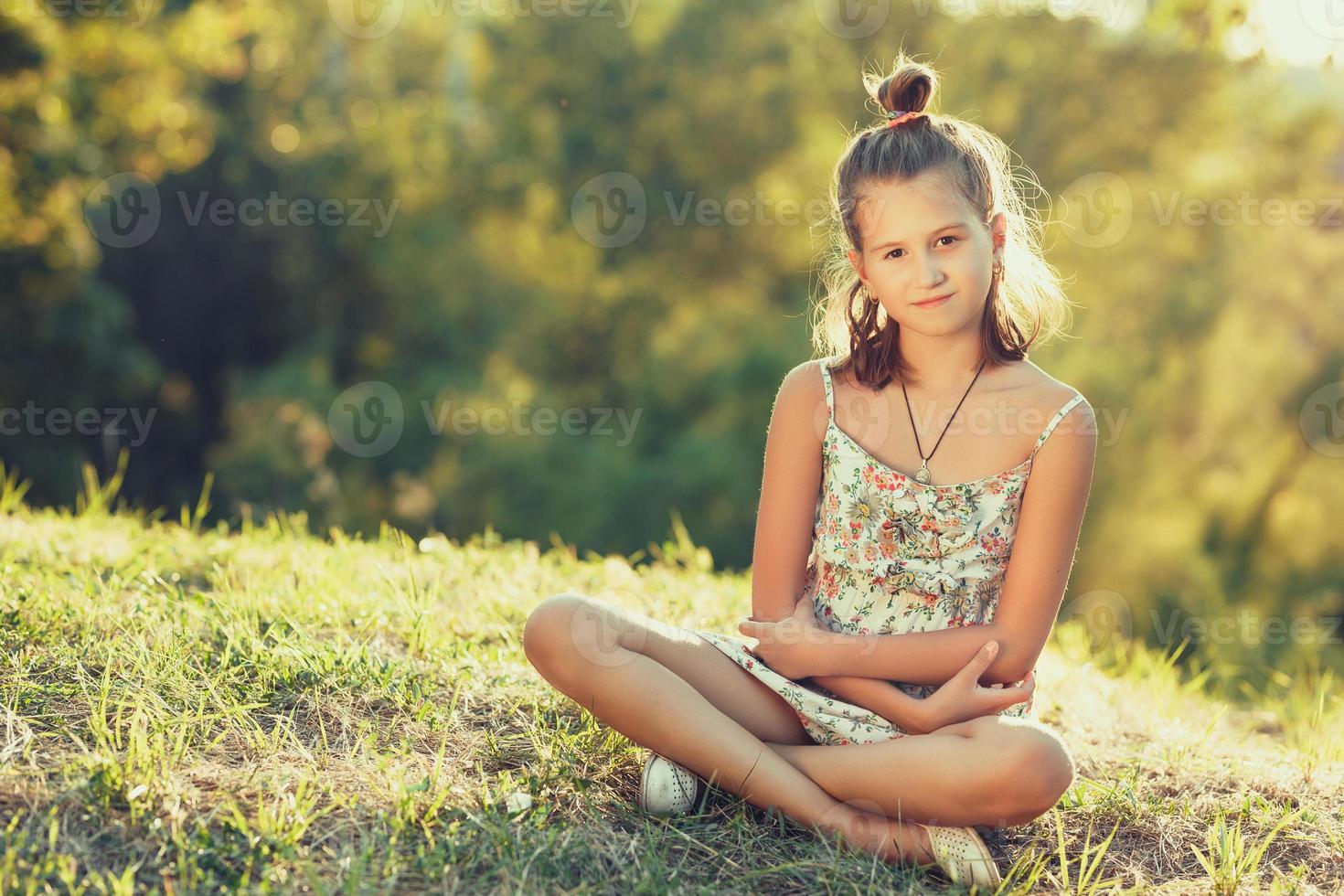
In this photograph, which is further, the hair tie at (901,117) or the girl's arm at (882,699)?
the hair tie at (901,117)

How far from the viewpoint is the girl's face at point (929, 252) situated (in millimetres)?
2256

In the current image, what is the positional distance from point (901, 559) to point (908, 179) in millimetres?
727

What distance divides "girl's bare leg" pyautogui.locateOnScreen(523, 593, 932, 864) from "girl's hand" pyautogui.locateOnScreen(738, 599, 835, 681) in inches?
6.1

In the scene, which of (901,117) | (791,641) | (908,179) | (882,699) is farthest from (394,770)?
(901,117)

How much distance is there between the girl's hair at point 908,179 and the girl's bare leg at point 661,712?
750 millimetres

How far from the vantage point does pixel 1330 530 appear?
10906 millimetres

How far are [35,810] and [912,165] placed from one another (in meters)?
1.85

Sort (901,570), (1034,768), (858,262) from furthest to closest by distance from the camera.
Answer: (858,262), (901,570), (1034,768)

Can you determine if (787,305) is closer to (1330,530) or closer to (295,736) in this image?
(1330,530)

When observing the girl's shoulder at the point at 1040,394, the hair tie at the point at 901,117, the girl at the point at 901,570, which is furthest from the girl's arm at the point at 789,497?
the hair tie at the point at 901,117

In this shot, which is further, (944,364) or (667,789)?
(944,364)

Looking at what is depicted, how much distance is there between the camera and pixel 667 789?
6.93 ft

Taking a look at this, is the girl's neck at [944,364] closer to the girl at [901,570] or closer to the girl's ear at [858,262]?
the girl at [901,570]

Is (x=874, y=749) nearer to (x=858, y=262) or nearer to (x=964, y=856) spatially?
(x=964, y=856)
